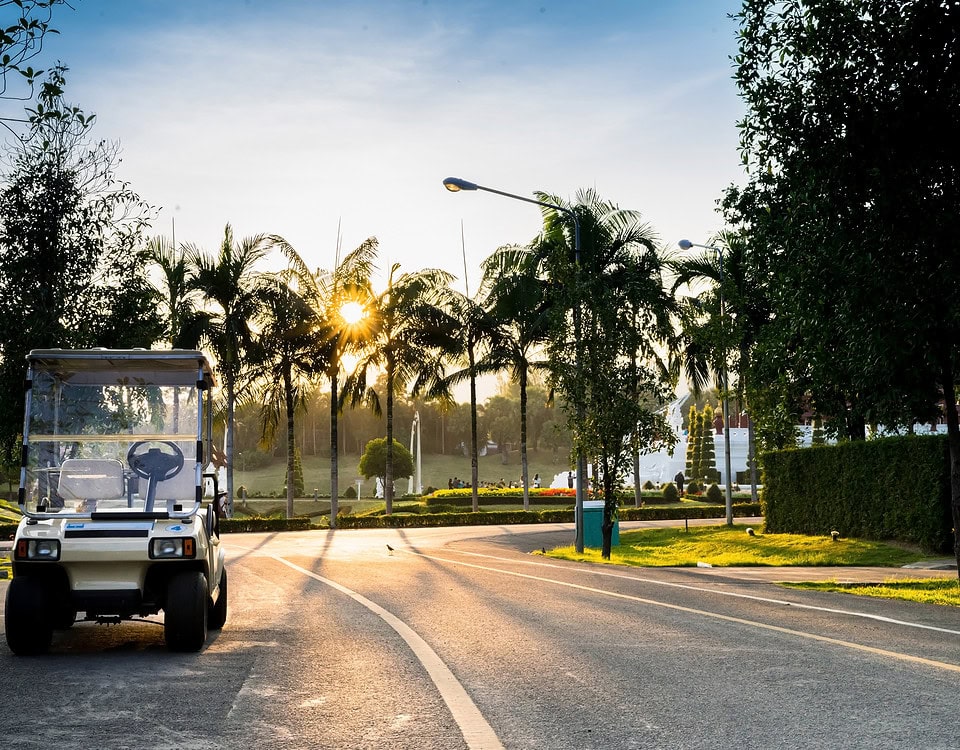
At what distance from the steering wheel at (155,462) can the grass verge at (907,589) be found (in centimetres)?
927

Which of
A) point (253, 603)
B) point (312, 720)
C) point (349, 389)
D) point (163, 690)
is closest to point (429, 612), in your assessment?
point (253, 603)

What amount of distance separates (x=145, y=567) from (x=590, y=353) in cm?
1899

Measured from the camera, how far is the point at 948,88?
14359 millimetres

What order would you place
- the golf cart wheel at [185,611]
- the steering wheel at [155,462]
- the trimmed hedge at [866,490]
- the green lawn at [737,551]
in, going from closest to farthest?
the golf cart wheel at [185,611]
the steering wheel at [155,462]
the green lawn at [737,551]
the trimmed hedge at [866,490]

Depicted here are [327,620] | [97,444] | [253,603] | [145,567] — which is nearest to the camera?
[145,567]

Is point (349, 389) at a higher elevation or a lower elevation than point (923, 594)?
higher

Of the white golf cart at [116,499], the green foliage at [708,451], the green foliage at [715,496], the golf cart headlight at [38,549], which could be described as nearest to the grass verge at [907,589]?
the white golf cart at [116,499]

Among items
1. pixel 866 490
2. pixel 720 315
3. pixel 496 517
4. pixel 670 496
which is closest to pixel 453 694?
pixel 866 490

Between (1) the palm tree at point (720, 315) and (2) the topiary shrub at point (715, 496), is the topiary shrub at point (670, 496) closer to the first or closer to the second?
(2) the topiary shrub at point (715, 496)

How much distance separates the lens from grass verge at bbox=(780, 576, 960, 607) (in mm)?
13844

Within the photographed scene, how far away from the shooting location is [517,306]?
153ft

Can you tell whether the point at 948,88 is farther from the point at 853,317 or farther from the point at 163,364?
the point at 163,364

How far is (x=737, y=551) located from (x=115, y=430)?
22.5 meters

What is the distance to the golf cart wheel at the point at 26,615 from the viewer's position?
29.1 ft
